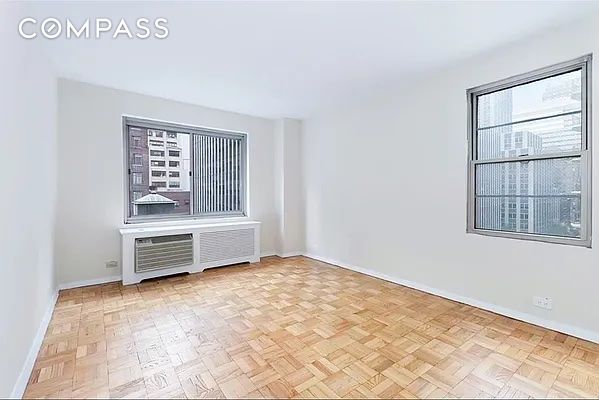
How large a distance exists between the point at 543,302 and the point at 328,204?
116 inches

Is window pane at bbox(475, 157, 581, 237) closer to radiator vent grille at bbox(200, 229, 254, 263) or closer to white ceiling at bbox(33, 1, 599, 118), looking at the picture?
white ceiling at bbox(33, 1, 599, 118)

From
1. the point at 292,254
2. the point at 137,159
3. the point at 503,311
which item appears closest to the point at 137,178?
the point at 137,159

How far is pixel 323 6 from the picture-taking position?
2.19 m

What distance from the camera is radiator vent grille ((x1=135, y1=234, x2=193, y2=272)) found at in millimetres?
3851

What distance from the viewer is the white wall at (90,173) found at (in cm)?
359

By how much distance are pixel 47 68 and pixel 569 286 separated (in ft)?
16.7

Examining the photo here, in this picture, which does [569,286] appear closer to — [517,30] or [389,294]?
[389,294]

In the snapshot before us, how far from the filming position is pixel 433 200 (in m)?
3.45

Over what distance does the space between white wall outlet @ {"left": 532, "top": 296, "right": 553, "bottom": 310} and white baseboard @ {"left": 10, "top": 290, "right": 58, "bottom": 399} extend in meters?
3.73

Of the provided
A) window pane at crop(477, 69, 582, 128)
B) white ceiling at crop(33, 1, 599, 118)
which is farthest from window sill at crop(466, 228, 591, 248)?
white ceiling at crop(33, 1, 599, 118)

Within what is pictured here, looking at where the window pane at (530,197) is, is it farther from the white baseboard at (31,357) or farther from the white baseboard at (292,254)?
the white baseboard at (31,357)

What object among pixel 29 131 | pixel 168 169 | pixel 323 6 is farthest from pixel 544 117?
pixel 168 169

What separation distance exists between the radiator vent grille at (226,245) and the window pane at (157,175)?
0.65 meters

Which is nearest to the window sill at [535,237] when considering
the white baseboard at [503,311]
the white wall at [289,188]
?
the white baseboard at [503,311]
